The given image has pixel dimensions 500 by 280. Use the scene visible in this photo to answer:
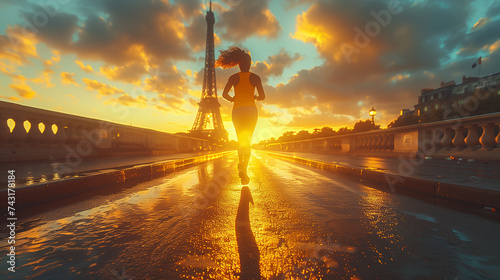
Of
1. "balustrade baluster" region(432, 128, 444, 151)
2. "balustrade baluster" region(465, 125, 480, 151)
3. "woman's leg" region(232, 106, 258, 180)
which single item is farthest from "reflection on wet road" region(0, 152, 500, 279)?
"balustrade baluster" region(432, 128, 444, 151)

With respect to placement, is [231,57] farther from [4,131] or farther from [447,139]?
[447,139]

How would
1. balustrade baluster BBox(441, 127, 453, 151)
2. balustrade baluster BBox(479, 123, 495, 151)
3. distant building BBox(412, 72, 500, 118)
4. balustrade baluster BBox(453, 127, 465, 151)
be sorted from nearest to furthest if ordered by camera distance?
balustrade baluster BBox(479, 123, 495, 151) < balustrade baluster BBox(453, 127, 465, 151) < balustrade baluster BBox(441, 127, 453, 151) < distant building BBox(412, 72, 500, 118)

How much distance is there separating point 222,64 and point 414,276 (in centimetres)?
528

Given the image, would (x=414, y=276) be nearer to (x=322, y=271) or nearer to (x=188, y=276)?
(x=322, y=271)

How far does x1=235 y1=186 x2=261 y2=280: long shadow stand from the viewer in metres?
1.24

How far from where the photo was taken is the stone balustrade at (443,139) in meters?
7.26

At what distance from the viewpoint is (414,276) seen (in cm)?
120

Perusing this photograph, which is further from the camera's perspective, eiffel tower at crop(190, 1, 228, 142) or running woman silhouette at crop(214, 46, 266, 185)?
eiffel tower at crop(190, 1, 228, 142)

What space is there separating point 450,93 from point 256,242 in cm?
8405

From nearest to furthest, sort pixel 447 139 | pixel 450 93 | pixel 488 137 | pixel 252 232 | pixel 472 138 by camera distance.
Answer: pixel 252 232
pixel 488 137
pixel 472 138
pixel 447 139
pixel 450 93

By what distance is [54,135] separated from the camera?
7500mm

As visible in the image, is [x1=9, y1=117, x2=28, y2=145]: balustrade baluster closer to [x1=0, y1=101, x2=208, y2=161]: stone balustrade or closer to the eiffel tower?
[x1=0, y1=101, x2=208, y2=161]: stone balustrade

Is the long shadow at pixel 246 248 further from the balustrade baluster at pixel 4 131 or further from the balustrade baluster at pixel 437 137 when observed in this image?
the balustrade baluster at pixel 437 137

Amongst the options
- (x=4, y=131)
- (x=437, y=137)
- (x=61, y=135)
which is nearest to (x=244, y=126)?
(x=4, y=131)
